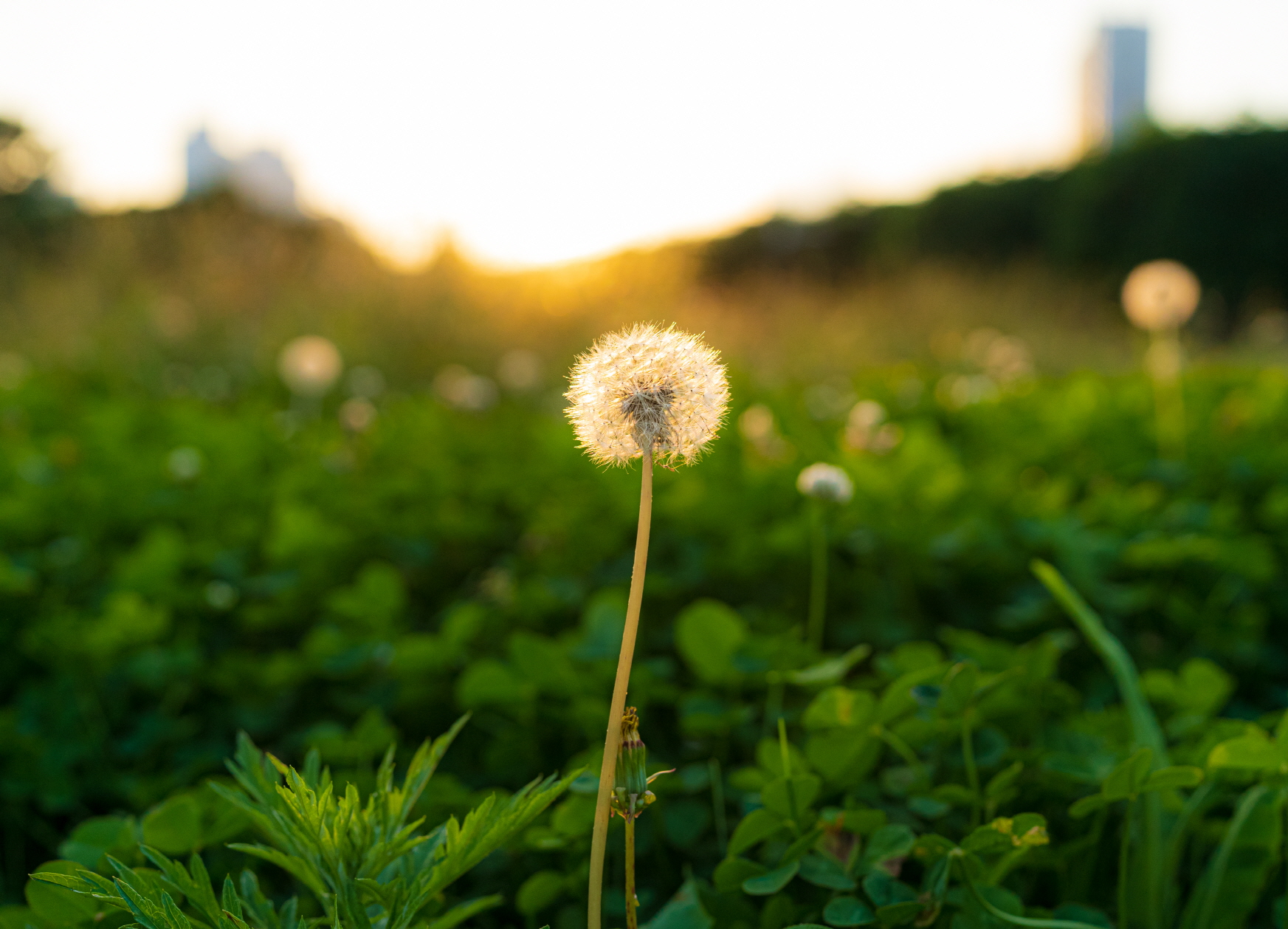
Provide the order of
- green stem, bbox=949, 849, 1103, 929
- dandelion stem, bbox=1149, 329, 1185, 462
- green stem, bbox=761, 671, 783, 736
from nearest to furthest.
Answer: green stem, bbox=949, 849, 1103, 929
green stem, bbox=761, 671, 783, 736
dandelion stem, bbox=1149, 329, 1185, 462

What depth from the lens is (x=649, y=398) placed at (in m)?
0.76

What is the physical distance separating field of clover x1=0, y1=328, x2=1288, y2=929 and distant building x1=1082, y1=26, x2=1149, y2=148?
4602cm

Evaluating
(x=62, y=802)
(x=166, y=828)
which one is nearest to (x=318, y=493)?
(x=62, y=802)

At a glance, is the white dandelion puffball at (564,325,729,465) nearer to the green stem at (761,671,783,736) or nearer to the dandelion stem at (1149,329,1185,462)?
the green stem at (761,671,783,736)

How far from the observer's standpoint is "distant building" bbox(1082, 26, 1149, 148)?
44844mm

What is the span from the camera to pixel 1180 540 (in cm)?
180

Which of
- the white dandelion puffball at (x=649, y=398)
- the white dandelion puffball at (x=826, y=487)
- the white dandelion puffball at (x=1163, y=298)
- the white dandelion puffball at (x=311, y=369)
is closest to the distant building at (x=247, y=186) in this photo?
the white dandelion puffball at (x=311, y=369)

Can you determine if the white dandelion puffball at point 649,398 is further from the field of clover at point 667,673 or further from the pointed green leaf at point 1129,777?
the pointed green leaf at point 1129,777

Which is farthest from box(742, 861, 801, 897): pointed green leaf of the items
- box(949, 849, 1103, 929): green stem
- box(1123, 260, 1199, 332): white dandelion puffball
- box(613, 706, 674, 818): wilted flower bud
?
box(1123, 260, 1199, 332): white dandelion puffball

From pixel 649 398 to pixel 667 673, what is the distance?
0.92 m

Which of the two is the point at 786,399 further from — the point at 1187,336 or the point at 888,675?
the point at 1187,336

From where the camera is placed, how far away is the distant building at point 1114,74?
4484 cm

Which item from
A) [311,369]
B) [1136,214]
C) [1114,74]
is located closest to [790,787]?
[311,369]

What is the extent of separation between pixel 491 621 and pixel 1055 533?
121cm
